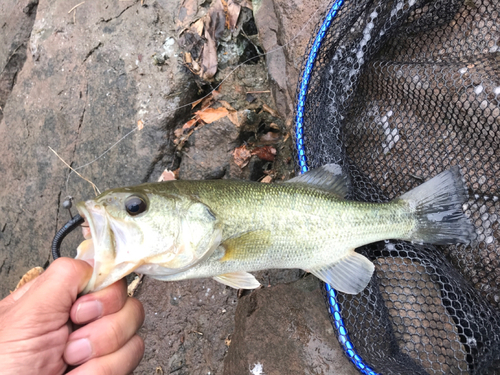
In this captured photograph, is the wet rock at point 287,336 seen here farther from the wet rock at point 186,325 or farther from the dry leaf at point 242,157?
the dry leaf at point 242,157

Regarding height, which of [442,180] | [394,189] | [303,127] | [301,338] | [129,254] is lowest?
[301,338]

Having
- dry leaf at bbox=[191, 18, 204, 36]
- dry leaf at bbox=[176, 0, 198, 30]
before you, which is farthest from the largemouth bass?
dry leaf at bbox=[176, 0, 198, 30]

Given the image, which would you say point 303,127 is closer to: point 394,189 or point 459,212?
point 394,189

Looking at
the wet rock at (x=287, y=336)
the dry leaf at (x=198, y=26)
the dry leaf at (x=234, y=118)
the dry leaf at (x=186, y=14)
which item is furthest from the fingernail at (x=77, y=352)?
the dry leaf at (x=186, y=14)

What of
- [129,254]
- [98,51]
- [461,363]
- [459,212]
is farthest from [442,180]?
[98,51]

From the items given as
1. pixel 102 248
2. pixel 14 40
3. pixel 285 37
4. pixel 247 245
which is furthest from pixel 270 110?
pixel 14 40
